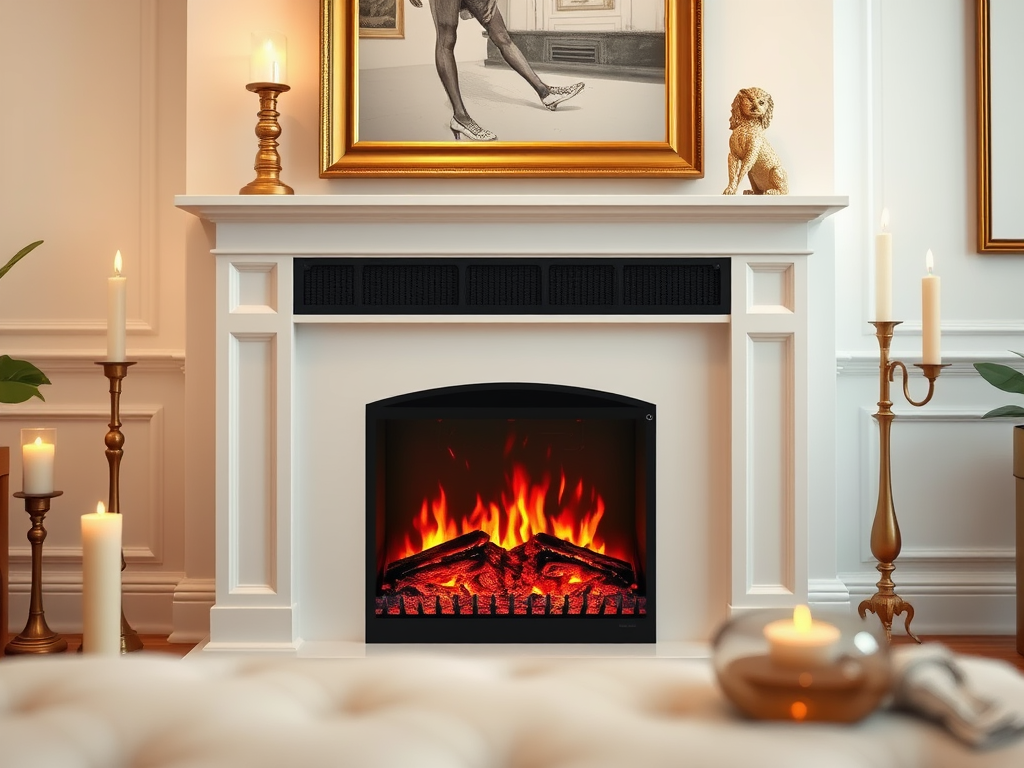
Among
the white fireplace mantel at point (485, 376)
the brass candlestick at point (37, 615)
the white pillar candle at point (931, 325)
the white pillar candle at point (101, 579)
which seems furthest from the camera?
the brass candlestick at point (37, 615)

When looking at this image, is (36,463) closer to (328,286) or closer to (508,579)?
(328,286)

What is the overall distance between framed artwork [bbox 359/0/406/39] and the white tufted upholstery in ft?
6.50

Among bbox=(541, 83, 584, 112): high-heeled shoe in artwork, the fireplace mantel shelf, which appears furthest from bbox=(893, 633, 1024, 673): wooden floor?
bbox=(541, 83, 584, 112): high-heeled shoe in artwork

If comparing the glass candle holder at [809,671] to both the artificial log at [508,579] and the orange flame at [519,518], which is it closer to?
the artificial log at [508,579]

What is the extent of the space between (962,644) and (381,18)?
240 cm

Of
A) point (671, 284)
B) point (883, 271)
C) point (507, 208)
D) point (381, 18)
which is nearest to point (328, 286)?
point (507, 208)

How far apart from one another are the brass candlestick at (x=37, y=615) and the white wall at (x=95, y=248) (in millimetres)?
302

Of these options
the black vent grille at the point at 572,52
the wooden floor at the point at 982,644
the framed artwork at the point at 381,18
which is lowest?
the wooden floor at the point at 982,644

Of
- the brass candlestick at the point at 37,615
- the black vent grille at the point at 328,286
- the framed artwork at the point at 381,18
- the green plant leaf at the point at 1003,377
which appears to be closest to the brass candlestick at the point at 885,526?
the green plant leaf at the point at 1003,377

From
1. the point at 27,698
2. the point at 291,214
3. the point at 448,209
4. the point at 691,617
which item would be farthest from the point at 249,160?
the point at 27,698

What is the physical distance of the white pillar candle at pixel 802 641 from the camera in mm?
813

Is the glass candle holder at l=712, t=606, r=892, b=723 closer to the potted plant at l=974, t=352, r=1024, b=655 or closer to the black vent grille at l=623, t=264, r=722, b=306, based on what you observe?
the black vent grille at l=623, t=264, r=722, b=306

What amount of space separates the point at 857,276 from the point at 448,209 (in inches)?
52.7

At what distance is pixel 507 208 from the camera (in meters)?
2.34
